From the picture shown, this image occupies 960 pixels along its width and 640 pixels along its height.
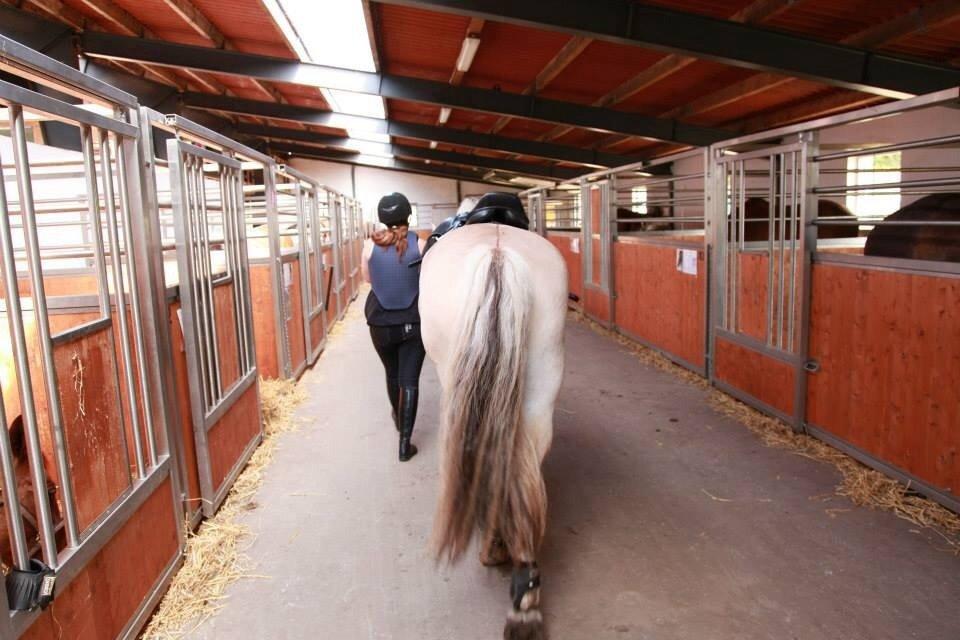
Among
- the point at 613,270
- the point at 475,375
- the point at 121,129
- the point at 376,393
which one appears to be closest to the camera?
the point at 475,375

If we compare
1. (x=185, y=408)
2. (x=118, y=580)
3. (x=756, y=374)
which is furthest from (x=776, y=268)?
(x=118, y=580)

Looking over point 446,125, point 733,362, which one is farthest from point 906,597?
point 446,125

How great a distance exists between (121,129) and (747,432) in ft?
11.3

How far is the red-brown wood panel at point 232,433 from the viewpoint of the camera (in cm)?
272

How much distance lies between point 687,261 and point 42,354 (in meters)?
4.60

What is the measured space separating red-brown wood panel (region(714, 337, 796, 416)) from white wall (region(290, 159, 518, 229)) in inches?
683

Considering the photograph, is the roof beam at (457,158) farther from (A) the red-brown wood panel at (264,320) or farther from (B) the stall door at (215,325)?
(B) the stall door at (215,325)

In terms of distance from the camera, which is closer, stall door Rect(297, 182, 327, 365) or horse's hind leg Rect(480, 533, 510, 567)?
horse's hind leg Rect(480, 533, 510, 567)

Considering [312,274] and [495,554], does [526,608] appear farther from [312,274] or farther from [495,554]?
[312,274]

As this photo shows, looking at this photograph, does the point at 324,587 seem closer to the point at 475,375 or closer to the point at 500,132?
the point at 475,375

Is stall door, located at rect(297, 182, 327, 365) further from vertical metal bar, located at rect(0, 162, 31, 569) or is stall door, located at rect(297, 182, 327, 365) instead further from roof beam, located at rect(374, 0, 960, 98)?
vertical metal bar, located at rect(0, 162, 31, 569)

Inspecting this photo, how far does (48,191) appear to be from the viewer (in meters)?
8.39

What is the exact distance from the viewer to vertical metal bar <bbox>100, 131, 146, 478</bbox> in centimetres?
187

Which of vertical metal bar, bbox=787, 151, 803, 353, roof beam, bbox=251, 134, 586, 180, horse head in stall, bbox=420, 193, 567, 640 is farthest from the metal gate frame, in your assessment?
roof beam, bbox=251, 134, 586, 180
